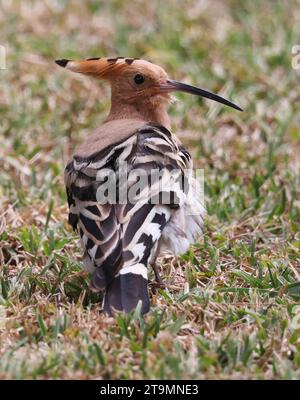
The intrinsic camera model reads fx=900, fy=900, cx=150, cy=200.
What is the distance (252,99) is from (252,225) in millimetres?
1792

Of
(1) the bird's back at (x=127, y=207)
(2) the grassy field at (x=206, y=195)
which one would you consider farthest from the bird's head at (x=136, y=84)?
(2) the grassy field at (x=206, y=195)

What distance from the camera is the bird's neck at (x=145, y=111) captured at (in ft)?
15.5

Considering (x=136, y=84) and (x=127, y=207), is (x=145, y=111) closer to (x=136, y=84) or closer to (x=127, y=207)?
(x=136, y=84)

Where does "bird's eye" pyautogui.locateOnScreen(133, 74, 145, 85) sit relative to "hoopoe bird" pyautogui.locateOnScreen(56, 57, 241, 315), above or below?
above

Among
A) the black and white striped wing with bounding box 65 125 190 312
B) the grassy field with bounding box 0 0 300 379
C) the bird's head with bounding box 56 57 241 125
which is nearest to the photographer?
the grassy field with bounding box 0 0 300 379

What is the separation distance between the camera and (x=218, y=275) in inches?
168

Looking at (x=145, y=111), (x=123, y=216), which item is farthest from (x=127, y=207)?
(x=145, y=111)

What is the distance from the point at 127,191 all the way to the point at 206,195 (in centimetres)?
138

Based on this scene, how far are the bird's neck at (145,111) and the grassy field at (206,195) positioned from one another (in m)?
0.63

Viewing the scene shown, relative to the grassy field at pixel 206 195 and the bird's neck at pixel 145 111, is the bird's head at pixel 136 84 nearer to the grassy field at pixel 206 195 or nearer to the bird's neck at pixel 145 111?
the bird's neck at pixel 145 111

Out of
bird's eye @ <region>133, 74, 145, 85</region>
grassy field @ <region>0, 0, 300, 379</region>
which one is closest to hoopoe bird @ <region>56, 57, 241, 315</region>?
bird's eye @ <region>133, 74, 145, 85</region>

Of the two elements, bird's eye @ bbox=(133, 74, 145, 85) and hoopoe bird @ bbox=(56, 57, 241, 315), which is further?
bird's eye @ bbox=(133, 74, 145, 85)

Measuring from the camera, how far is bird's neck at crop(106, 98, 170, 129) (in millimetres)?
4734

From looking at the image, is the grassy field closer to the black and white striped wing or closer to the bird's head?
the black and white striped wing
